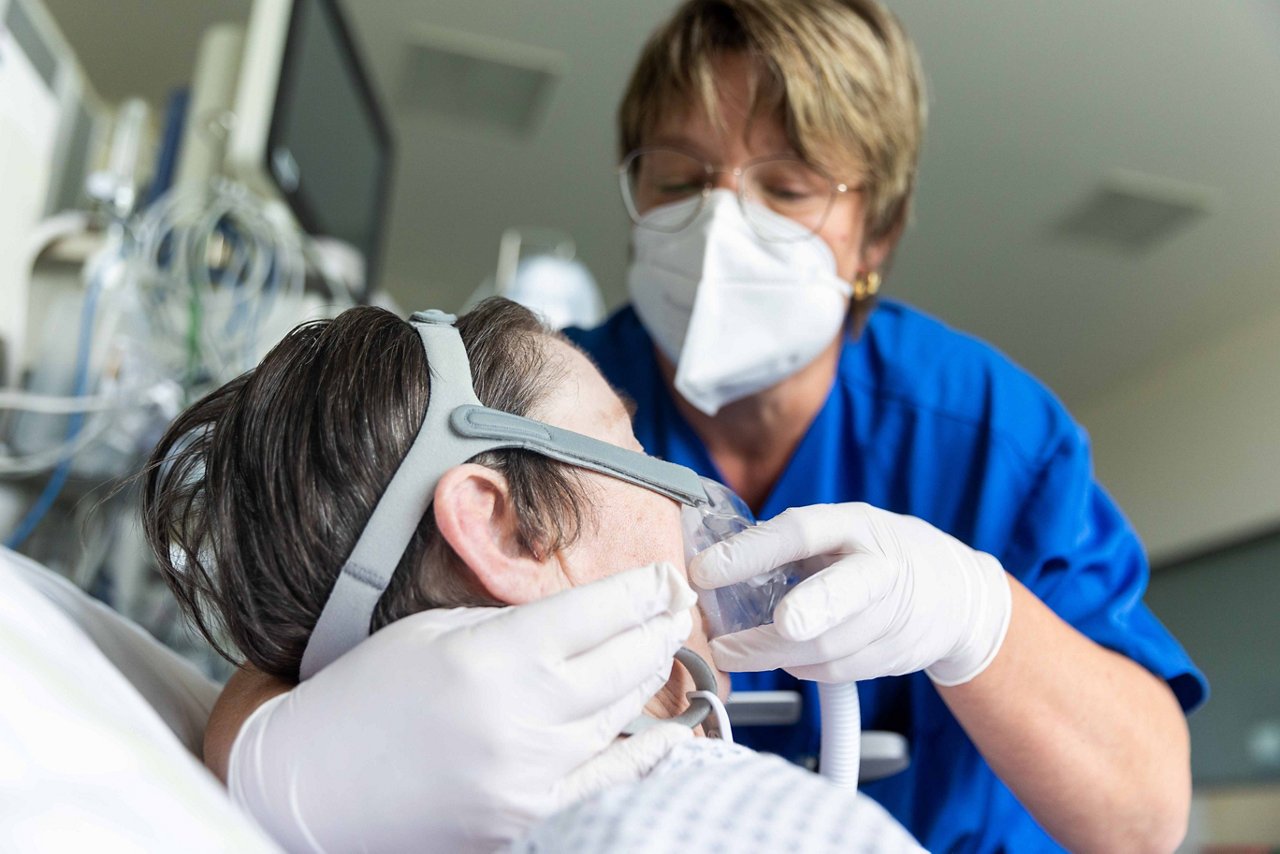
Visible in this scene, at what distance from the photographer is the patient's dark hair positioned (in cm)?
78

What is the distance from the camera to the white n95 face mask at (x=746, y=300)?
1406 millimetres

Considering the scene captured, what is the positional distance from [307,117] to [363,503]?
5.67ft

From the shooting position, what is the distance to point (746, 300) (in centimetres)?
143

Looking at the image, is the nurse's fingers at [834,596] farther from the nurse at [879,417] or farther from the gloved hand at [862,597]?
the nurse at [879,417]

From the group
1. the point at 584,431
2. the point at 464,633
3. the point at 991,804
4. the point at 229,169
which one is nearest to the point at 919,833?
the point at 991,804

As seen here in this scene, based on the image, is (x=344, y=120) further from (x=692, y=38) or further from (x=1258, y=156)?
(x=1258, y=156)

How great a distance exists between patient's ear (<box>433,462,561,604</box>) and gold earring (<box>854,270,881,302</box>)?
801 millimetres

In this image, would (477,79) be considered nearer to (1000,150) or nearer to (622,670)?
(1000,150)

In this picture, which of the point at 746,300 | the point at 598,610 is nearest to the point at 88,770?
the point at 598,610

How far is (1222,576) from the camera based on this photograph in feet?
16.1

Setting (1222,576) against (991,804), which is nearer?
(991,804)

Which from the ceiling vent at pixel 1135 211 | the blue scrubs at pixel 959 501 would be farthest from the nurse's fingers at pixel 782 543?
the ceiling vent at pixel 1135 211

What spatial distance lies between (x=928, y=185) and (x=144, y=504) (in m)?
3.82

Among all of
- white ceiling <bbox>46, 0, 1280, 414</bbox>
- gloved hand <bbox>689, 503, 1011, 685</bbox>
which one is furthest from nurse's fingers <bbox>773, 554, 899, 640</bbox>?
white ceiling <bbox>46, 0, 1280, 414</bbox>
